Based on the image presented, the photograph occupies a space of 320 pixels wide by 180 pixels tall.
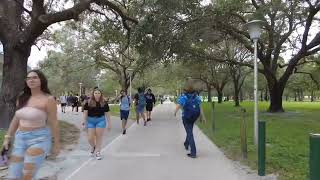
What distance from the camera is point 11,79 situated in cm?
1797

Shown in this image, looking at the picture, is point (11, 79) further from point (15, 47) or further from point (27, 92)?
point (27, 92)

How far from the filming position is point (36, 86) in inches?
220

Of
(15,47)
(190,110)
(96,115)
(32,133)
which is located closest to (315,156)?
(32,133)

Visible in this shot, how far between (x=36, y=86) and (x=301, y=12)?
2557cm

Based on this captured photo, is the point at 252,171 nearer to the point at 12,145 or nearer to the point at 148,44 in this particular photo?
the point at 12,145

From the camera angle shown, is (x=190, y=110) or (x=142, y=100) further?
(x=142, y=100)

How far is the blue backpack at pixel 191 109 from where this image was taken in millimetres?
11398

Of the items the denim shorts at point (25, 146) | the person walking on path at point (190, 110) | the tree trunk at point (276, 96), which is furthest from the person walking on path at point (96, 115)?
the tree trunk at point (276, 96)

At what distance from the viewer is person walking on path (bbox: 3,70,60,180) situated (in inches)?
211

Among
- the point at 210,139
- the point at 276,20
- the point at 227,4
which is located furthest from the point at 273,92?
the point at 210,139

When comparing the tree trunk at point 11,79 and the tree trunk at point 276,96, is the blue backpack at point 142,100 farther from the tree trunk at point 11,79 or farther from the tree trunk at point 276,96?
the tree trunk at point 276,96

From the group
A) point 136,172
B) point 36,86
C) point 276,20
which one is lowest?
point 136,172

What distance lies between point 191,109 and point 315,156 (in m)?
6.14

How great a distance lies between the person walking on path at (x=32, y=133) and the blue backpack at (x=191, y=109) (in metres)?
6.09
